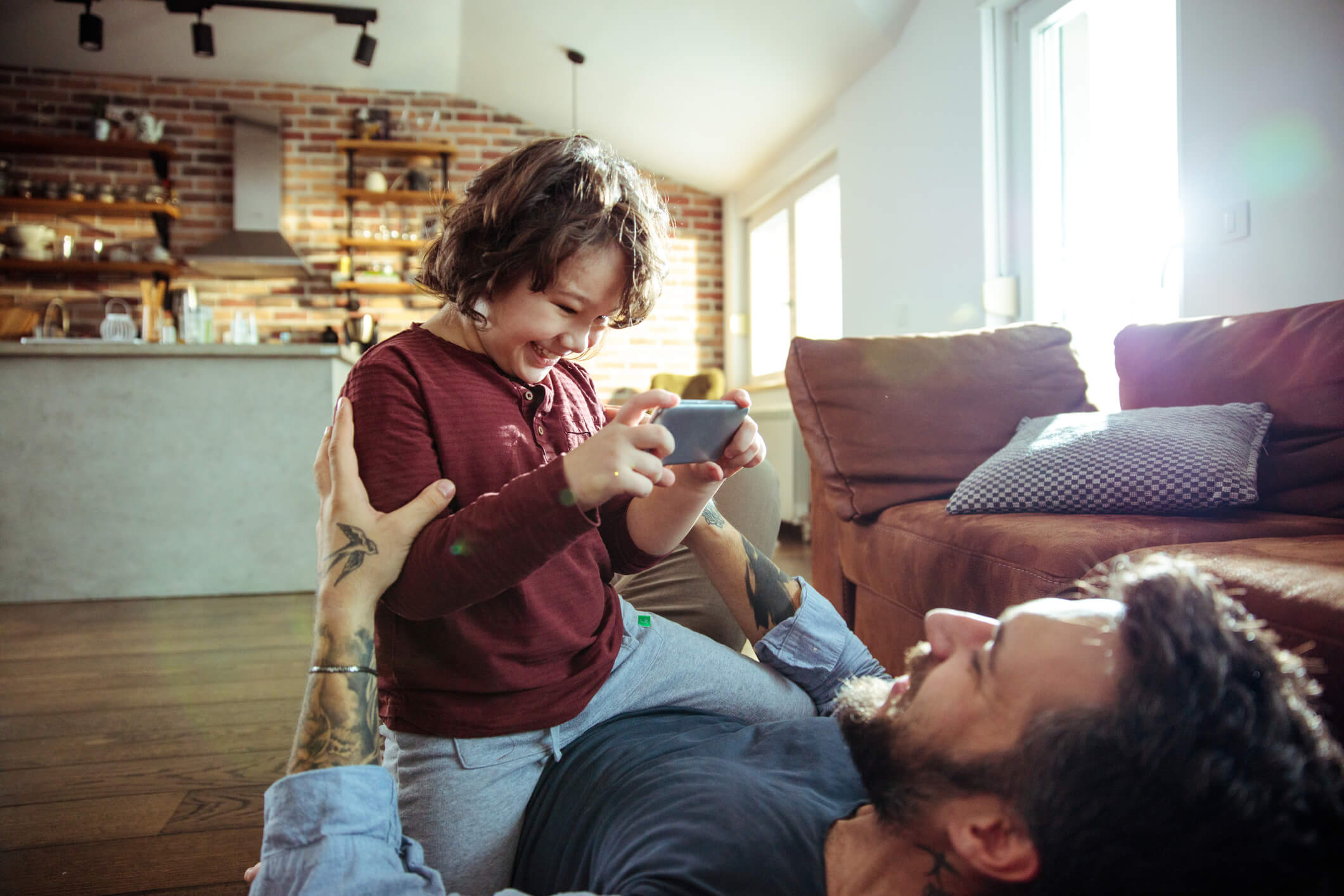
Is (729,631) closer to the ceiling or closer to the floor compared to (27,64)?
closer to the floor

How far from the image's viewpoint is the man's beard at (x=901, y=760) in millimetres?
622

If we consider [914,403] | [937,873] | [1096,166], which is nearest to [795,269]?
[1096,166]

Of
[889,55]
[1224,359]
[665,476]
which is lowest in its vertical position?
[665,476]

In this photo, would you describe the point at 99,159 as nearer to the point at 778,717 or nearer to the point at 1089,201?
the point at 1089,201

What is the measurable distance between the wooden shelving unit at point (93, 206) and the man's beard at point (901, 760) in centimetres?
597

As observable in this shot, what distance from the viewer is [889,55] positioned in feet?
11.9

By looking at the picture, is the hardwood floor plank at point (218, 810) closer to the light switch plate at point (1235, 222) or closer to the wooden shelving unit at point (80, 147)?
the light switch plate at point (1235, 222)

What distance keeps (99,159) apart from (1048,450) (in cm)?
632

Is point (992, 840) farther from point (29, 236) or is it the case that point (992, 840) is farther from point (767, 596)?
point (29, 236)

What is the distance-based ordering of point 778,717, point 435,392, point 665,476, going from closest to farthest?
point 665,476, point 435,392, point 778,717

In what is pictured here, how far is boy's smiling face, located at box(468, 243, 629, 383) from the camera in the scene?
0.93 meters

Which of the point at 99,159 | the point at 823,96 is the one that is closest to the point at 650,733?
the point at 823,96

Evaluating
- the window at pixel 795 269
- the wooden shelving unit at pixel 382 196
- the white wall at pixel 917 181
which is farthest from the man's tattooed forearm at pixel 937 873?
the wooden shelving unit at pixel 382 196

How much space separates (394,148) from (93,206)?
6.23ft
